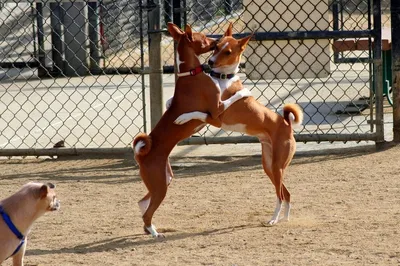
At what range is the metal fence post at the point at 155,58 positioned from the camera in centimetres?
760

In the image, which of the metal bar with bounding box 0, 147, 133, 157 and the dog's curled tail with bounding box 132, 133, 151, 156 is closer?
the dog's curled tail with bounding box 132, 133, 151, 156

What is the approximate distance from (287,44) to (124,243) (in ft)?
11.4

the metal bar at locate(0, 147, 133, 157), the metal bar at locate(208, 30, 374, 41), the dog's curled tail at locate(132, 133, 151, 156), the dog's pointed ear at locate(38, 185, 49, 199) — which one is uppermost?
the metal bar at locate(208, 30, 374, 41)

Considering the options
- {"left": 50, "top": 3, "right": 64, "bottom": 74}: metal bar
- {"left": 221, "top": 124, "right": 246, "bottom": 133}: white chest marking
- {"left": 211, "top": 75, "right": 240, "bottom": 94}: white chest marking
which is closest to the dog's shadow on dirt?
{"left": 221, "top": 124, "right": 246, "bottom": 133}: white chest marking

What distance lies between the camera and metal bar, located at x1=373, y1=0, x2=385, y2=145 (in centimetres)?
754

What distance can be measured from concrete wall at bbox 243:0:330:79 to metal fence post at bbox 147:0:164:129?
3.06 feet

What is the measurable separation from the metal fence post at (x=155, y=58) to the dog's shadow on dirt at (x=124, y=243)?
2404 millimetres

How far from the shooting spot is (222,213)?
5902 millimetres

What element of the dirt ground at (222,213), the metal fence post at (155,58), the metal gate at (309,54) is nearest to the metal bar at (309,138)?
the metal gate at (309,54)

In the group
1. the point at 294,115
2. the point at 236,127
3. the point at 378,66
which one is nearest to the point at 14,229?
the point at 236,127

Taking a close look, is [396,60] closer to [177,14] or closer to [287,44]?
[287,44]

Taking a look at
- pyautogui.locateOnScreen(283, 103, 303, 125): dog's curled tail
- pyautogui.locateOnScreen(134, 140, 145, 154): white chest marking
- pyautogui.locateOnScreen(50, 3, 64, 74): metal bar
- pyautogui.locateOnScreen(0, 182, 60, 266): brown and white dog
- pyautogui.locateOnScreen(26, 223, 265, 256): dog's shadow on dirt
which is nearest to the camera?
pyautogui.locateOnScreen(0, 182, 60, 266): brown and white dog

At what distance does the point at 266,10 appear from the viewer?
8.77 metres

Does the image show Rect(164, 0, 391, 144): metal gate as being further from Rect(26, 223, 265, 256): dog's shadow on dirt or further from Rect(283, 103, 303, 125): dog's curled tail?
Rect(26, 223, 265, 256): dog's shadow on dirt
